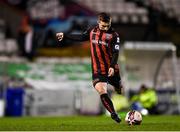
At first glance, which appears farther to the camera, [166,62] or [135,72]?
[166,62]

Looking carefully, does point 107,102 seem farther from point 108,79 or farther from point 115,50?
point 115,50

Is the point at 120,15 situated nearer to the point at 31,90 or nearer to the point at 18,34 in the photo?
the point at 18,34

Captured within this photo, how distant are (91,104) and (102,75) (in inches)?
530

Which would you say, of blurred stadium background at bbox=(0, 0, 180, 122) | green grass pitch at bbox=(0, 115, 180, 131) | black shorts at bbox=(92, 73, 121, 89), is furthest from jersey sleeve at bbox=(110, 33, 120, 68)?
blurred stadium background at bbox=(0, 0, 180, 122)

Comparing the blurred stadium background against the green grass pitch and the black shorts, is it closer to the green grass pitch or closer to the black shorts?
the green grass pitch

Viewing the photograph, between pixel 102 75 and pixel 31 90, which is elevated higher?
pixel 102 75

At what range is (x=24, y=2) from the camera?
31.3m

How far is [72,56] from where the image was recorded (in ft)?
97.1

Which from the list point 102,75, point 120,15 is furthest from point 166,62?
point 102,75

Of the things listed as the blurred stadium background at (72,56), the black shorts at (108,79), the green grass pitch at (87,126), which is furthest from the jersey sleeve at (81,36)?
Result: the blurred stadium background at (72,56)

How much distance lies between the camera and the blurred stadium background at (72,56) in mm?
24500

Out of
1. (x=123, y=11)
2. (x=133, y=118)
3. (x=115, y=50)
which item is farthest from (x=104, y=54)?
(x=123, y=11)

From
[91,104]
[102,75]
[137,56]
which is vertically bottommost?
[91,104]

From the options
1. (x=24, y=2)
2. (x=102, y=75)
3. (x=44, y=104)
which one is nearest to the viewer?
(x=102, y=75)
